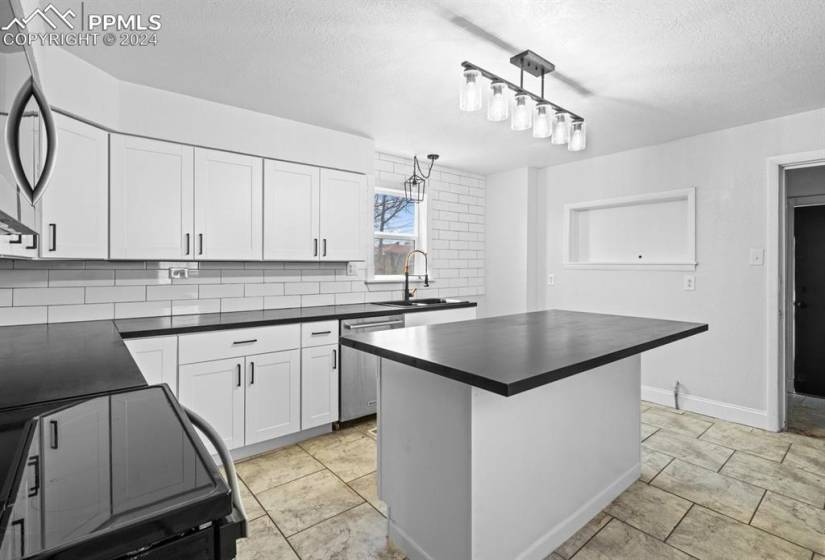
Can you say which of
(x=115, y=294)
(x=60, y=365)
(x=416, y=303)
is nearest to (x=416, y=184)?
(x=416, y=303)

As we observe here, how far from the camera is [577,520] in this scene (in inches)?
80.5

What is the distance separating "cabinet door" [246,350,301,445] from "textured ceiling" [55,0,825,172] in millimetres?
1807

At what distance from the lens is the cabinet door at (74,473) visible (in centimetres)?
51

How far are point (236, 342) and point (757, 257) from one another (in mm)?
3954

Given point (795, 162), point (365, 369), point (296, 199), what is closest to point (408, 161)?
point (296, 199)

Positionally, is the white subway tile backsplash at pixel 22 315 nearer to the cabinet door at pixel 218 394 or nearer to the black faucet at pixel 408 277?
the cabinet door at pixel 218 394

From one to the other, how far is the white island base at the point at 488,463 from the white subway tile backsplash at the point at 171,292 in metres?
1.90

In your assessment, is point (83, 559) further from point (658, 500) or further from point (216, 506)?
point (658, 500)

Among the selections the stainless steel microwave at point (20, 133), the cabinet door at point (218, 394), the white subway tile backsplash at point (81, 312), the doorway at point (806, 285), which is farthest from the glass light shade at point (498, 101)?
the doorway at point (806, 285)

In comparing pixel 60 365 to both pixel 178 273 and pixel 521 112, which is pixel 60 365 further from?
pixel 521 112

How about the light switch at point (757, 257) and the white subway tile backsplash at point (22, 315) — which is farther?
the light switch at point (757, 257)

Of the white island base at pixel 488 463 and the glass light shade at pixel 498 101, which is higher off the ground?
the glass light shade at pixel 498 101

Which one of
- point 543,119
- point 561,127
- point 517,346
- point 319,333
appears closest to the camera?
point 517,346

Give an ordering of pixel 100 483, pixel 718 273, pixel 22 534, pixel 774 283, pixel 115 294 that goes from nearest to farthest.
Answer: pixel 22 534 → pixel 100 483 → pixel 115 294 → pixel 774 283 → pixel 718 273
